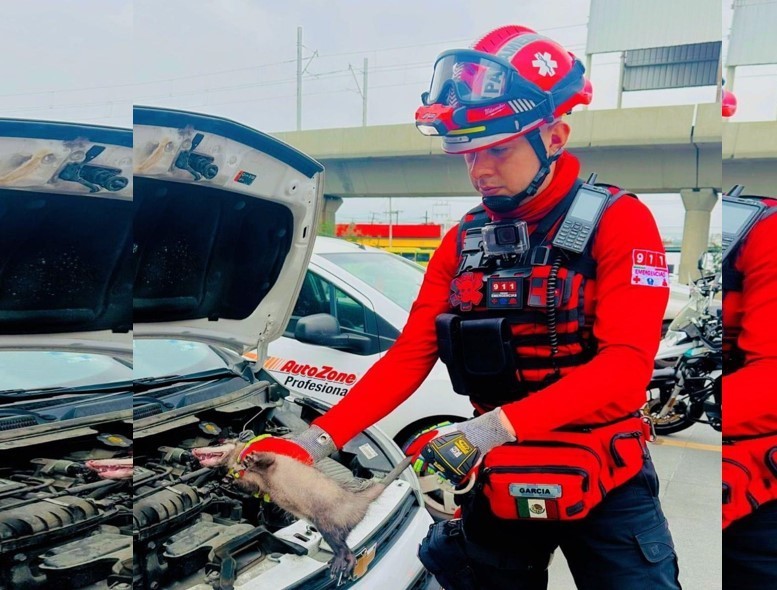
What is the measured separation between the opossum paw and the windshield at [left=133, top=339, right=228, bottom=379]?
64 cm

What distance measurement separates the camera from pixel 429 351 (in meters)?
1.54

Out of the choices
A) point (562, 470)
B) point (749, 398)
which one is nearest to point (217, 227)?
point (562, 470)

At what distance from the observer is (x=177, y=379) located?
6.31 ft

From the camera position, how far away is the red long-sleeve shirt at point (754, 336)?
45.7 inches

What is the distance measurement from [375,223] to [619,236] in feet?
2.25

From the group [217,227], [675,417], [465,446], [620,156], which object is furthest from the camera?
[675,417]

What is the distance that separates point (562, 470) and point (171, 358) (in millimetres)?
1127

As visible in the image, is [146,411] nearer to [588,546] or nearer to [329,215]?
[329,215]

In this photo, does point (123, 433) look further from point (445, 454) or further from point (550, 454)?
point (550, 454)

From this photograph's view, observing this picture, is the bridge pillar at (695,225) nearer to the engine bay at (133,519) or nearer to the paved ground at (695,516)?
the paved ground at (695,516)

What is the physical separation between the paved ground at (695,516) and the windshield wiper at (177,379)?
41.8 inches

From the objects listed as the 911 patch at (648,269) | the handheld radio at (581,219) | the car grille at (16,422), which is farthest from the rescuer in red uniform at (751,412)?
the car grille at (16,422)

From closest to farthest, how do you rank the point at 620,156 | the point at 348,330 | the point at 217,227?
1. the point at 620,156
2. the point at 217,227
3. the point at 348,330

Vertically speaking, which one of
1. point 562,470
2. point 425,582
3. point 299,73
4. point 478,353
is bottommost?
point 425,582
